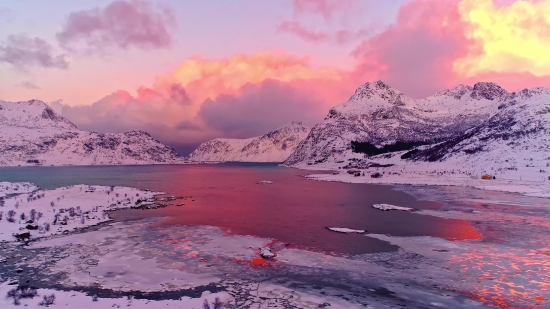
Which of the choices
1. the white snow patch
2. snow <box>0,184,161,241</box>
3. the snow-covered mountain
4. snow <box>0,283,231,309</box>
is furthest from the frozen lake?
the snow-covered mountain

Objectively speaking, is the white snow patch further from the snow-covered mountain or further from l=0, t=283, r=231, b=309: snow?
the snow-covered mountain

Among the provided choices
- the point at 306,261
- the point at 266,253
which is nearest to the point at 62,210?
the point at 266,253

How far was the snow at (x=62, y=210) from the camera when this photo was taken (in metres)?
30.0

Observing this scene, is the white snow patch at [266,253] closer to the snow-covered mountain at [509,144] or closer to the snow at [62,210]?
the snow at [62,210]

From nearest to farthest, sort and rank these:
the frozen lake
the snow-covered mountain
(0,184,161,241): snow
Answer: the frozen lake, (0,184,161,241): snow, the snow-covered mountain

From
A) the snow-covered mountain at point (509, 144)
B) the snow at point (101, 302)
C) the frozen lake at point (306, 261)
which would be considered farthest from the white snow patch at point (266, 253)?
the snow-covered mountain at point (509, 144)

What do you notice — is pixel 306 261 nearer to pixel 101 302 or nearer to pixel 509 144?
pixel 101 302

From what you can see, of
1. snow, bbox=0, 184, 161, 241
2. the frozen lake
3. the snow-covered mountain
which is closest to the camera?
the frozen lake

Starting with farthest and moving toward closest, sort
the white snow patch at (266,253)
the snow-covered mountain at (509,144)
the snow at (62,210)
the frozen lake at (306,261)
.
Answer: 1. the snow-covered mountain at (509,144)
2. the snow at (62,210)
3. the white snow patch at (266,253)
4. the frozen lake at (306,261)

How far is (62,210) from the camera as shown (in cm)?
3938

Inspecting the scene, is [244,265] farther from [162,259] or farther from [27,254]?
[27,254]

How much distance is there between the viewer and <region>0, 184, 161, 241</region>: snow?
30.0 meters

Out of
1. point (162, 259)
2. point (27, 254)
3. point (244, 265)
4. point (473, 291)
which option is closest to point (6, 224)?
point (27, 254)

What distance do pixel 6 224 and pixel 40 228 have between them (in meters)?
3.08
